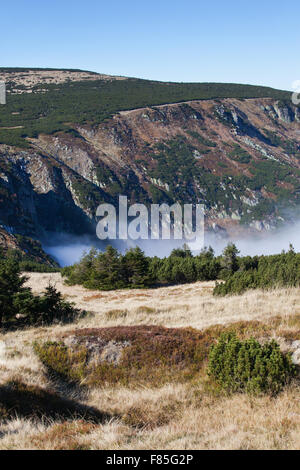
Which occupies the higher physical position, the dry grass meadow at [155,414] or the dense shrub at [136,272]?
the dry grass meadow at [155,414]

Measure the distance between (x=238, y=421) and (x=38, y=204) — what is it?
137215 mm

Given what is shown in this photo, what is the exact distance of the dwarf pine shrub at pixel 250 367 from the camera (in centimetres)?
743

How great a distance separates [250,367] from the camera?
25.3 ft

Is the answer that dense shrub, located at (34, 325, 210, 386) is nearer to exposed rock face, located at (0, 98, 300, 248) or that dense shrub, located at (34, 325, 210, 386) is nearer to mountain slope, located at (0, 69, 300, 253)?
exposed rock face, located at (0, 98, 300, 248)

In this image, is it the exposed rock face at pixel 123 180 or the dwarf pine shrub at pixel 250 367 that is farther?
the exposed rock face at pixel 123 180

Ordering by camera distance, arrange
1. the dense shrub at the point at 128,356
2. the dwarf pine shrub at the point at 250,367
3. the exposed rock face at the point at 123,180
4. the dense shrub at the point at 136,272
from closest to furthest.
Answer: the dwarf pine shrub at the point at 250,367 < the dense shrub at the point at 128,356 < the dense shrub at the point at 136,272 < the exposed rock face at the point at 123,180

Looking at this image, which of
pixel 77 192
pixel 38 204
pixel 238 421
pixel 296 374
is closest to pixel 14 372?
pixel 238 421

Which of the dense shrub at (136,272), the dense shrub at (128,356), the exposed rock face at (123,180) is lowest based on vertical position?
the dense shrub at (136,272)

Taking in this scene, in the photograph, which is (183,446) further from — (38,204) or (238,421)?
(38,204)

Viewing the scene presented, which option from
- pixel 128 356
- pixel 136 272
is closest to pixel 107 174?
pixel 136 272

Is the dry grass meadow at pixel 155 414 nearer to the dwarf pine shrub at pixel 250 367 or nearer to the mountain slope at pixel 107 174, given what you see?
the dwarf pine shrub at pixel 250 367

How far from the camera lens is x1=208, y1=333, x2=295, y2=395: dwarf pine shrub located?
24.4 feet

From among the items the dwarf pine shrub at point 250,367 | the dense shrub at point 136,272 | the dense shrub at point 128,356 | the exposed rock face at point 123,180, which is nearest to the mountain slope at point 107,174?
the exposed rock face at point 123,180

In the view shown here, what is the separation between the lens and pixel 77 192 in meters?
149
